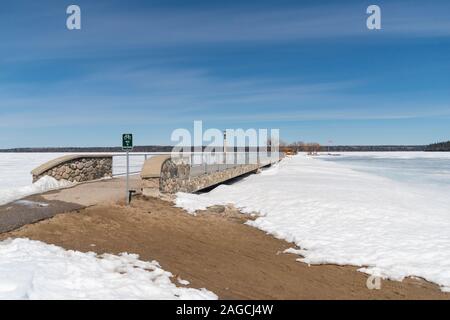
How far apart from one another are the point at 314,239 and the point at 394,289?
10.1ft

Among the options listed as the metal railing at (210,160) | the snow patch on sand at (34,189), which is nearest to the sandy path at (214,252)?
the snow patch on sand at (34,189)

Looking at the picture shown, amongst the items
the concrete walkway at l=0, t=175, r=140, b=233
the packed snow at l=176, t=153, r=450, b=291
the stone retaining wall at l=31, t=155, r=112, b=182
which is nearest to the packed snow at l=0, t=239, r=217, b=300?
the concrete walkway at l=0, t=175, r=140, b=233

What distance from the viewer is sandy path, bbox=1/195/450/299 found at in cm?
650

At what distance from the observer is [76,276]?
19.2 ft

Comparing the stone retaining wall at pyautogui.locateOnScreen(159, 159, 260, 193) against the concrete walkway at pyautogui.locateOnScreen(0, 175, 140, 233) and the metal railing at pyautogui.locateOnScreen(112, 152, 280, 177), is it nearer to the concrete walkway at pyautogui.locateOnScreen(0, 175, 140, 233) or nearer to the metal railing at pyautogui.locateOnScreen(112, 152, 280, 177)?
the metal railing at pyautogui.locateOnScreen(112, 152, 280, 177)

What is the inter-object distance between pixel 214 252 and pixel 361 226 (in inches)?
186

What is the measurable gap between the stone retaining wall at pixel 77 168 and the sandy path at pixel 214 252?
502cm

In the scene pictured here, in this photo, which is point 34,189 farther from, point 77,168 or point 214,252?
point 214,252

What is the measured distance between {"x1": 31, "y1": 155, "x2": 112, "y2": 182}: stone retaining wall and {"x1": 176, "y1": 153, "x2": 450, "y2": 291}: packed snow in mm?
4450

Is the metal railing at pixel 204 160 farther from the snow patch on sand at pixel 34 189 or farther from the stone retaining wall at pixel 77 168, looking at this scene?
the snow patch on sand at pixel 34 189

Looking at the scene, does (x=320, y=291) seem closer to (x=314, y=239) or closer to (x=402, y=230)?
(x=314, y=239)

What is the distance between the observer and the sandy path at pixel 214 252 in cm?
650

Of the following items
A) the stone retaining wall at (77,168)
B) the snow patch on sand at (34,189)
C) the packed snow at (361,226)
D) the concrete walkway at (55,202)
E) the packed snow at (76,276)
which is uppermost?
the stone retaining wall at (77,168)

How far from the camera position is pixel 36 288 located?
17.2ft
